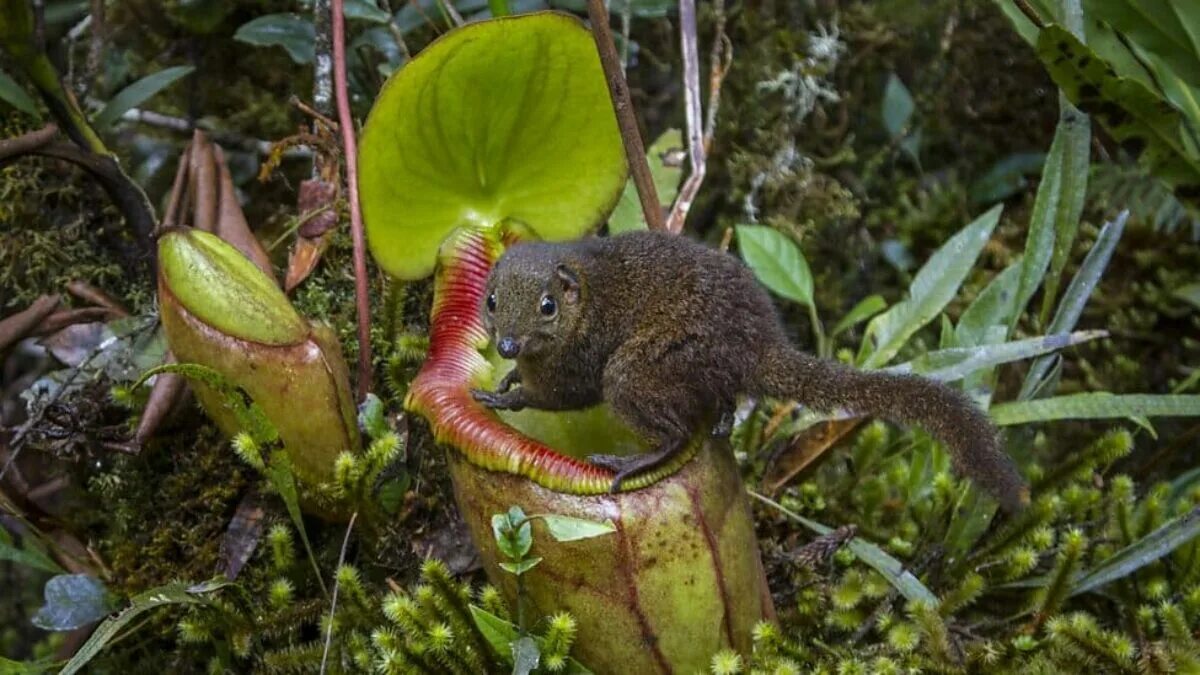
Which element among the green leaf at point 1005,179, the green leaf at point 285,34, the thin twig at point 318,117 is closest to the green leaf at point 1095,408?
the green leaf at point 1005,179

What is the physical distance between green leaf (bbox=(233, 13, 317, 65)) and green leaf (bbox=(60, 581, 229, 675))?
4.19 ft

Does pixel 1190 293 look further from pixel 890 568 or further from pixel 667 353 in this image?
pixel 667 353

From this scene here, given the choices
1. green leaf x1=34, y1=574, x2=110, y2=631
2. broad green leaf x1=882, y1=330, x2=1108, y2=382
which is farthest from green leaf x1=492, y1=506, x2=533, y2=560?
green leaf x1=34, y1=574, x2=110, y2=631

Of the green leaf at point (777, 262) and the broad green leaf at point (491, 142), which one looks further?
the green leaf at point (777, 262)

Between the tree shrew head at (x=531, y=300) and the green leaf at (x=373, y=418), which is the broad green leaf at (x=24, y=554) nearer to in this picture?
the green leaf at (x=373, y=418)

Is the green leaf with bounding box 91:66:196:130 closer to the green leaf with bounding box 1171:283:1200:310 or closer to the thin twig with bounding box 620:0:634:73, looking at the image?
the thin twig with bounding box 620:0:634:73

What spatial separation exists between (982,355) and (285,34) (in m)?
1.70

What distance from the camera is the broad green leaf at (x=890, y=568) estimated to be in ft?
7.01

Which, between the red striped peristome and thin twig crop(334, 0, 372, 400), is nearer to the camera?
the red striped peristome

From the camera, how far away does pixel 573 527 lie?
67.1 inches

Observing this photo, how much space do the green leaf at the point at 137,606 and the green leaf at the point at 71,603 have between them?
0.26 m

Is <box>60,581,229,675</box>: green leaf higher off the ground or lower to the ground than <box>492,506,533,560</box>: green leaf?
lower

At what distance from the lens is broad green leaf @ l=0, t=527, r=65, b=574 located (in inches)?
83.2

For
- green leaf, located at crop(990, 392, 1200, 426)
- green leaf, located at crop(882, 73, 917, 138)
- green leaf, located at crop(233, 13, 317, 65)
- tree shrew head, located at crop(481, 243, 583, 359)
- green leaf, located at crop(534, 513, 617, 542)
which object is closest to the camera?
green leaf, located at crop(534, 513, 617, 542)
